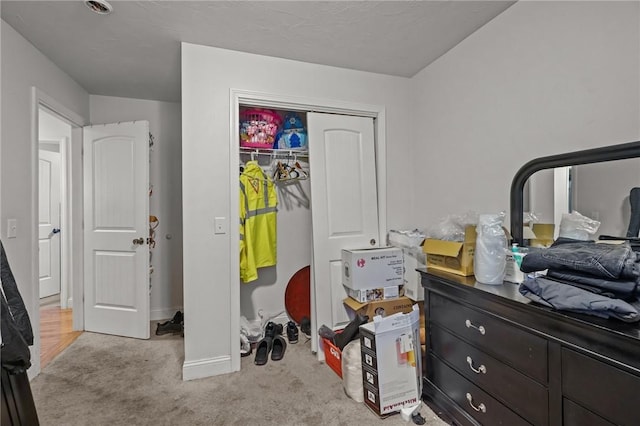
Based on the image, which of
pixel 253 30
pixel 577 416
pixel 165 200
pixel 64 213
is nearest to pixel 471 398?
pixel 577 416

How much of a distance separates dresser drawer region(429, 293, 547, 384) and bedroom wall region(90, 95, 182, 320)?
296cm

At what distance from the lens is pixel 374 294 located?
2.51m

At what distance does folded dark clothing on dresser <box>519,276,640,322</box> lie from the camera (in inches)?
39.0

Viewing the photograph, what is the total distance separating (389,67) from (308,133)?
93 centimetres

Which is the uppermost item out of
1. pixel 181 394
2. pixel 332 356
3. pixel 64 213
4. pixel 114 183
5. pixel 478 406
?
pixel 114 183

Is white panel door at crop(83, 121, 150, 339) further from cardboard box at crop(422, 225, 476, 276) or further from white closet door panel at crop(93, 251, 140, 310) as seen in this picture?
cardboard box at crop(422, 225, 476, 276)

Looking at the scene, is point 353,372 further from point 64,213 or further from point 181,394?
point 64,213

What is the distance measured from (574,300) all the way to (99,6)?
280 cm

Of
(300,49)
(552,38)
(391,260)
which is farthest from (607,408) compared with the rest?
(300,49)

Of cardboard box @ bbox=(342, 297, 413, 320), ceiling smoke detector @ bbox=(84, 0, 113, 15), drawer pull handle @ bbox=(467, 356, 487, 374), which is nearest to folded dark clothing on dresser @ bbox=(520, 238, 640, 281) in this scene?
drawer pull handle @ bbox=(467, 356, 487, 374)

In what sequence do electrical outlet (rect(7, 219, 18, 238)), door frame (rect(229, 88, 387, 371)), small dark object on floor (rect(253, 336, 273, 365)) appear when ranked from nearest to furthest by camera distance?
electrical outlet (rect(7, 219, 18, 238)) → door frame (rect(229, 88, 387, 371)) → small dark object on floor (rect(253, 336, 273, 365))

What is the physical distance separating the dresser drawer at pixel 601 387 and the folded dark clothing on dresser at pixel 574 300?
0.52 feet

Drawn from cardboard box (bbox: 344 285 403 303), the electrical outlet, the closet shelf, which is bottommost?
cardboard box (bbox: 344 285 403 303)

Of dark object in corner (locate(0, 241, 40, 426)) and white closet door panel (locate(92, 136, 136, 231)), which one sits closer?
dark object in corner (locate(0, 241, 40, 426))
